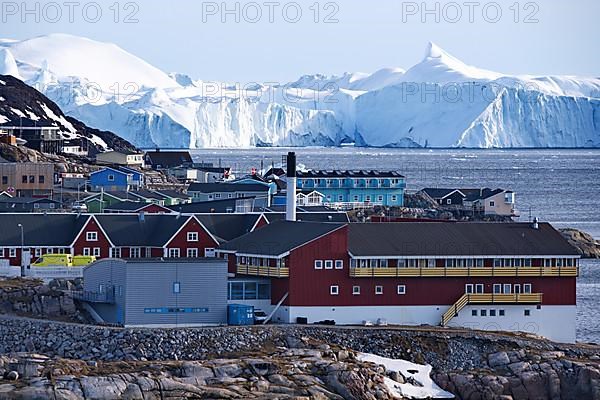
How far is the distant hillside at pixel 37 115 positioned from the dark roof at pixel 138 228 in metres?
51.8

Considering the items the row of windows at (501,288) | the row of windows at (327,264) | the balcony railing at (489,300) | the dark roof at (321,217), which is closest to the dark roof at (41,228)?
the dark roof at (321,217)

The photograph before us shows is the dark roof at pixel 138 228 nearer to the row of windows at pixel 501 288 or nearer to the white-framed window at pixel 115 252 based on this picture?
the white-framed window at pixel 115 252

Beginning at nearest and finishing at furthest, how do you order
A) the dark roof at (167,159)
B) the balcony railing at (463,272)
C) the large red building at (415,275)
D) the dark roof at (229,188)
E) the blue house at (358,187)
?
the large red building at (415,275)
the balcony railing at (463,272)
the dark roof at (229,188)
the blue house at (358,187)
the dark roof at (167,159)

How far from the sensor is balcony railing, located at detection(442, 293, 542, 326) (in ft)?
110

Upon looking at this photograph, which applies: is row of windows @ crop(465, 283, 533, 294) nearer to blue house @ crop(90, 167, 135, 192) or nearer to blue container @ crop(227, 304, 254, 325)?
blue container @ crop(227, 304, 254, 325)

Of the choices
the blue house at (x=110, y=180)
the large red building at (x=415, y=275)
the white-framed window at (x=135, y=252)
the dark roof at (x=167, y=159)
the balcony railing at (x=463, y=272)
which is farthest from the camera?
the dark roof at (x=167, y=159)

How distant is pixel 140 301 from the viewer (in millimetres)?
31891

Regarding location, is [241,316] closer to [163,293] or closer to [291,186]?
[163,293]

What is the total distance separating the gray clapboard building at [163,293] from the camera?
31.9 meters

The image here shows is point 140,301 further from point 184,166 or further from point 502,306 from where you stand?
point 184,166

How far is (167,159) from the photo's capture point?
9294 centimetres

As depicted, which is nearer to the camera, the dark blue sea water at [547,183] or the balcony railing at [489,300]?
the balcony railing at [489,300]

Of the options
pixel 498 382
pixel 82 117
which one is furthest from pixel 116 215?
pixel 82 117

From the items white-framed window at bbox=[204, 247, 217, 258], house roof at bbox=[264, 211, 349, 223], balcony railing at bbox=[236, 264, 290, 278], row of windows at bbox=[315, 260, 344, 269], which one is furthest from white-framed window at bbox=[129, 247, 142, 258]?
row of windows at bbox=[315, 260, 344, 269]
